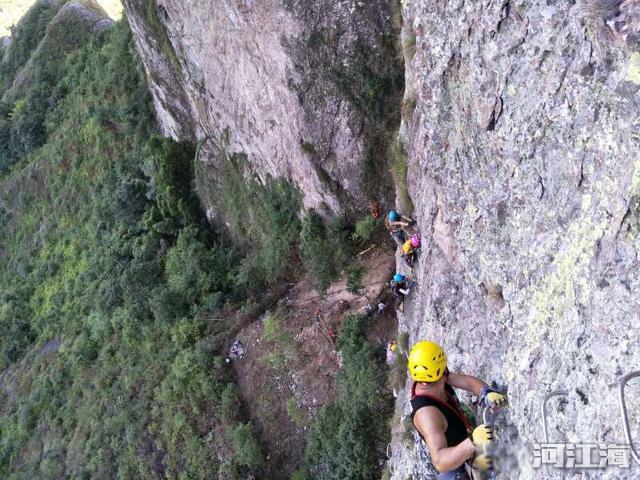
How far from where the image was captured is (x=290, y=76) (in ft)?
44.4

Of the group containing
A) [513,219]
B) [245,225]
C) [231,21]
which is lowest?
[513,219]

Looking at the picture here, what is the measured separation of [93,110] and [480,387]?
2698 centimetres

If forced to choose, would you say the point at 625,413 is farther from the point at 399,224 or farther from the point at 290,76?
the point at 290,76

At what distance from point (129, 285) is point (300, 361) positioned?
9579 millimetres

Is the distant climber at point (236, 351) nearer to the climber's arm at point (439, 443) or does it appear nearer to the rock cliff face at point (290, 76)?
the rock cliff face at point (290, 76)

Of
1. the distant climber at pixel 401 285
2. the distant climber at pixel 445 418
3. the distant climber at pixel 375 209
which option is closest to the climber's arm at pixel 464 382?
the distant climber at pixel 445 418

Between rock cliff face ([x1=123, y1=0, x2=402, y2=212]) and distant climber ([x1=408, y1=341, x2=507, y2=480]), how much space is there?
338 inches

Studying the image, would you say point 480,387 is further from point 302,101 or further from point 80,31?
point 80,31

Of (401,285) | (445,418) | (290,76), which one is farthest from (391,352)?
(445,418)

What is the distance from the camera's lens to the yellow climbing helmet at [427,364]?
5562 millimetres

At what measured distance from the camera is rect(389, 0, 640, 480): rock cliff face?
15.8ft

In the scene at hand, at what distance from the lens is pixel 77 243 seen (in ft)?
91.2

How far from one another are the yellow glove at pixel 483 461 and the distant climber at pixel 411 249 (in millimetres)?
5837

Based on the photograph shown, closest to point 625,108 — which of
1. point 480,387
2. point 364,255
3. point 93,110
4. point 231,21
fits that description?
point 480,387
